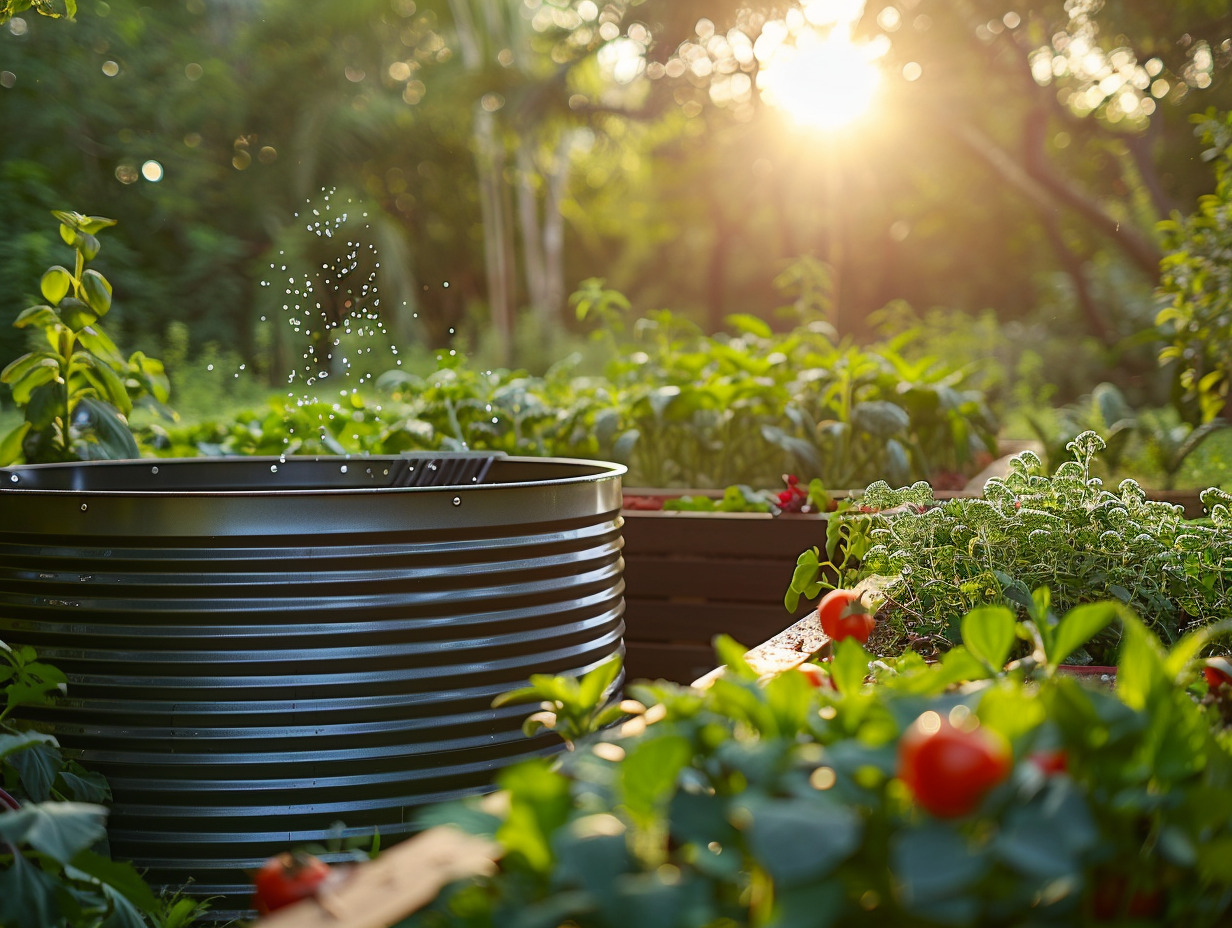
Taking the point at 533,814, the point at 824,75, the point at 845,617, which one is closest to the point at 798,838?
the point at 533,814

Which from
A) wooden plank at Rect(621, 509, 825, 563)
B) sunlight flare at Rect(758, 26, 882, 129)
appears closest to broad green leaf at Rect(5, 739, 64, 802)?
wooden plank at Rect(621, 509, 825, 563)

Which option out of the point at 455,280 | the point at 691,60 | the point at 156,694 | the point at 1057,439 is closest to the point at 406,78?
the point at 455,280

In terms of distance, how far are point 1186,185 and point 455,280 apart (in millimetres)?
16615

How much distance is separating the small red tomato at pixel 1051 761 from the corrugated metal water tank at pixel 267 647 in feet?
3.95

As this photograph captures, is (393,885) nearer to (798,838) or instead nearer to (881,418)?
(798,838)

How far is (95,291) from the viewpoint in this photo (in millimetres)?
2736

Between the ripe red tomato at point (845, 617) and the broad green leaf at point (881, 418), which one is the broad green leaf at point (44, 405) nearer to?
the ripe red tomato at point (845, 617)

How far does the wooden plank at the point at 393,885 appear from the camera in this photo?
2.60 feet

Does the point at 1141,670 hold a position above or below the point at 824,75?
below

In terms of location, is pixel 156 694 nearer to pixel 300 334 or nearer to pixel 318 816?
pixel 318 816

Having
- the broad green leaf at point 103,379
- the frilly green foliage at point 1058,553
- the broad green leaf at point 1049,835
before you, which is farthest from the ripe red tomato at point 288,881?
the broad green leaf at point 103,379

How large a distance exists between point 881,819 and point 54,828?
77cm

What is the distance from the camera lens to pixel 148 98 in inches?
656

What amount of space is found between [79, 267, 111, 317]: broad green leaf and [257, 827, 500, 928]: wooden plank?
226cm
